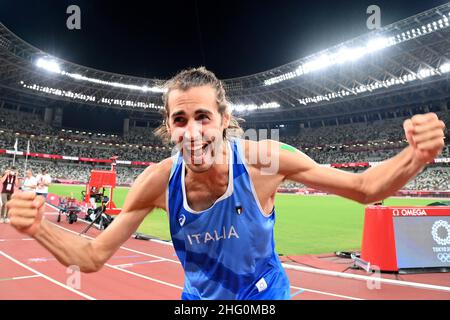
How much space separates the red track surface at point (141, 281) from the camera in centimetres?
493

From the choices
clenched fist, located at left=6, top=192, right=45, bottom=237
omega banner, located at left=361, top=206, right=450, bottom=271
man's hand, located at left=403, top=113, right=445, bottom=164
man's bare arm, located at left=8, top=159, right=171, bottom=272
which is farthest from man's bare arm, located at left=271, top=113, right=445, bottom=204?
omega banner, located at left=361, top=206, right=450, bottom=271

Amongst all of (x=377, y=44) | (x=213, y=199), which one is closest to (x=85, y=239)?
(x=213, y=199)

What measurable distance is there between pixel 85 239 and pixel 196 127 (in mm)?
1043

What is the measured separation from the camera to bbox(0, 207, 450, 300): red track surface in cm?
493

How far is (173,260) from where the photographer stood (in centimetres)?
716

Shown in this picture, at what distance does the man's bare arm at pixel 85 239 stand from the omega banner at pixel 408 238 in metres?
5.52

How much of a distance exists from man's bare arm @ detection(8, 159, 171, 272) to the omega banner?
5516mm

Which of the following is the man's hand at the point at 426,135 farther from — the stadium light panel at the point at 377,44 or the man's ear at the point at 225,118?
the stadium light panel at the point at 377,44

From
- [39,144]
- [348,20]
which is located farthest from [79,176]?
[348,20]

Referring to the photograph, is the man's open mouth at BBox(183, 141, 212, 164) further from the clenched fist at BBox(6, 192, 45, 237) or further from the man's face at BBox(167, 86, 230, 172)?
the clenched fist at BBox(6, 192, 45, 237)

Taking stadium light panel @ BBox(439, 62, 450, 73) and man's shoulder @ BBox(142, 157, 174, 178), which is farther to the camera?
stadium light panel @ BBox(439, 62, 450, 73)

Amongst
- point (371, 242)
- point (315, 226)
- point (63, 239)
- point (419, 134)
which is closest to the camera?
point (419, 134)

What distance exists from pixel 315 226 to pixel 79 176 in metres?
50.3

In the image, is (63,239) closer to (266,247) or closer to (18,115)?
(266,247)
